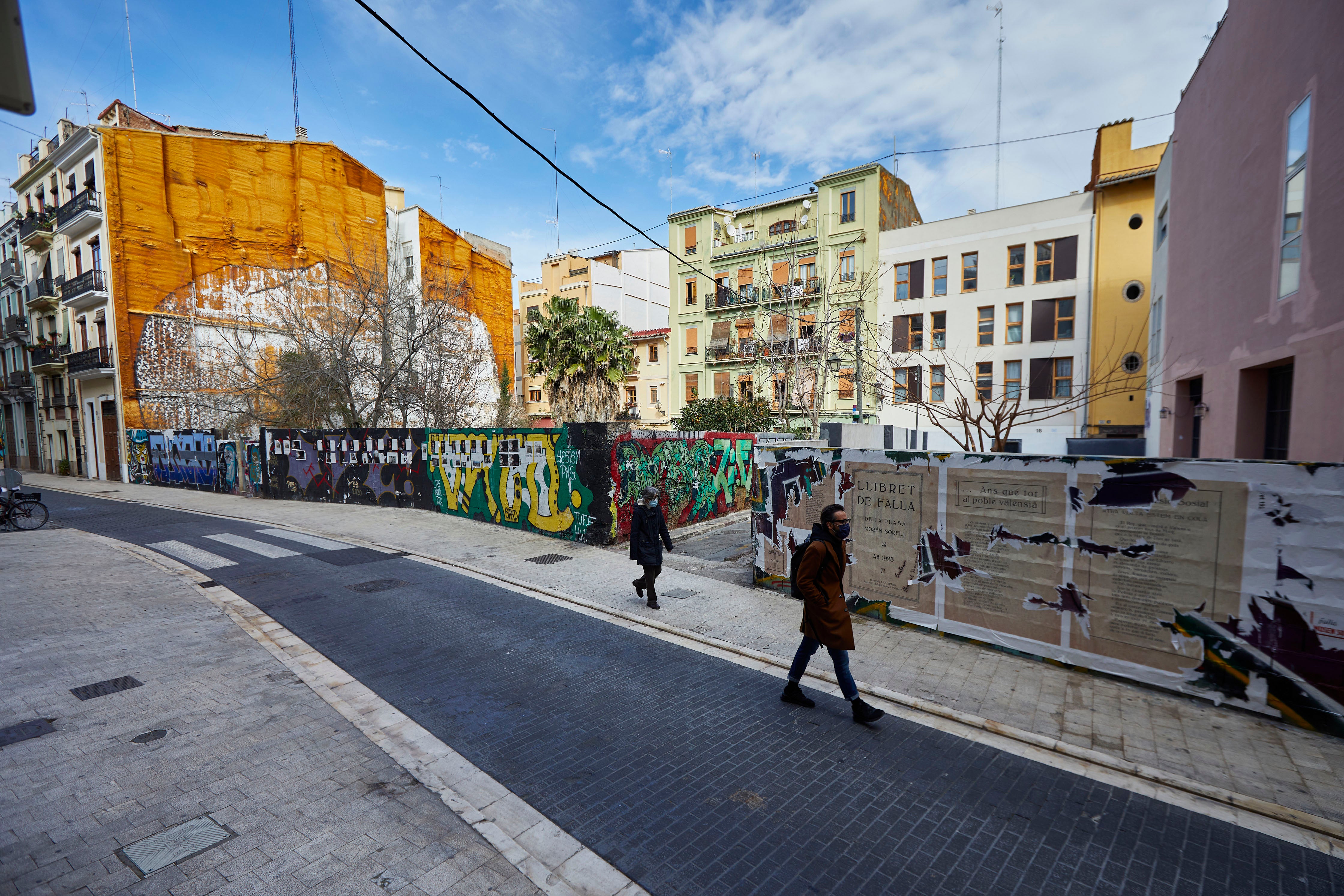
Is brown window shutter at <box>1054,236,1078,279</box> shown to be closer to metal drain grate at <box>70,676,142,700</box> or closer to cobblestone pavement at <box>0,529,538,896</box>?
cobblestone pavement at <box>0,529,538,896</box>

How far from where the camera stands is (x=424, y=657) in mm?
5910

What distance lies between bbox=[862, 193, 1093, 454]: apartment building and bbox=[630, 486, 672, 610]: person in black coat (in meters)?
19.6

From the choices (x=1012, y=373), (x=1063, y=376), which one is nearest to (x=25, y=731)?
(x=1012, y=373)

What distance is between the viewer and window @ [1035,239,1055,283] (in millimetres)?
26453

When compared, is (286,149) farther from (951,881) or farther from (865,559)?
(951,881)

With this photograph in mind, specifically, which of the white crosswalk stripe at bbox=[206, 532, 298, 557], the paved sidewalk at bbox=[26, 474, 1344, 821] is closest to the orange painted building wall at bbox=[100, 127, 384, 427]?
the white crosswalk stripe at bbox=[206, 532, 298, 557]

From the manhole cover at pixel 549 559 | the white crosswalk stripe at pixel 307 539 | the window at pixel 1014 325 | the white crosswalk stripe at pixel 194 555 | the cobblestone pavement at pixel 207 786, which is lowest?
the manhole cover at pixel 549 559

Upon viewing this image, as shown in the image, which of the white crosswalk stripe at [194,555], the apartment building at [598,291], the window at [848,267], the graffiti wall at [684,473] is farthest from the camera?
the apartment building at [598,291]

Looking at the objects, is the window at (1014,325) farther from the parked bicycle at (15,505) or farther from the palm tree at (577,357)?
the parked bicycle at (15,505)

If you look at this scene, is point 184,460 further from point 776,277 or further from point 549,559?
point 776,277

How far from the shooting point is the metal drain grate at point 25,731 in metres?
4.27

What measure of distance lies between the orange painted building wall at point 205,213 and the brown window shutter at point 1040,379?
99.0 ft

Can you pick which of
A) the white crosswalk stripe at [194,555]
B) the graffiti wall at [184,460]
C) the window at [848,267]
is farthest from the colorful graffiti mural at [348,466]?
the window at [848,267]

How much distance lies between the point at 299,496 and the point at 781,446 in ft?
57.6
